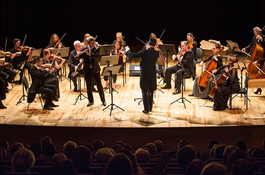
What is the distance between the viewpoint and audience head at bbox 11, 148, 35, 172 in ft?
12.3

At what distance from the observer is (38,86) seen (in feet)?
22.5

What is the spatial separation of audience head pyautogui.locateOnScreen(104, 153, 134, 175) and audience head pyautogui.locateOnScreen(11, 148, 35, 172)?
83 centimetres

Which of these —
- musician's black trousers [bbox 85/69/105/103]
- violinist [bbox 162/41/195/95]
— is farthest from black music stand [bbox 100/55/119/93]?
violinist [bbox 162/41/195/95]

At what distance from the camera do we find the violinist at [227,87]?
675cm

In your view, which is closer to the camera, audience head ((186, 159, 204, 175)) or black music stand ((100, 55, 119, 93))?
audience head ((186, 159, 204, 175))

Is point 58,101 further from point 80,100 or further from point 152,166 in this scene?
point 152,166

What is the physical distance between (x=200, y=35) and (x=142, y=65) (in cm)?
738

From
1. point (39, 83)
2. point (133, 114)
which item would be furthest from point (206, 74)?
point (39, 83)

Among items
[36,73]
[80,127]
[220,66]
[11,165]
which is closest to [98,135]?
[80,127]

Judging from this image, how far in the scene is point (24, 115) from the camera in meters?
6.74

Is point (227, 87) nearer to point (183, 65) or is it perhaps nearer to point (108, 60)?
point (183, 65)

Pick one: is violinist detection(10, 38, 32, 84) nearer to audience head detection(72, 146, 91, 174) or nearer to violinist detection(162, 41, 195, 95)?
violinist detection(162, 41, 195, 95)

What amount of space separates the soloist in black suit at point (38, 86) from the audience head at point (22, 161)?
3013 mm

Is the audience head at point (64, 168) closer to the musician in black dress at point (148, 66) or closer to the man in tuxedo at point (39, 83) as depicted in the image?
the musician in black dress at point (148, 66)
